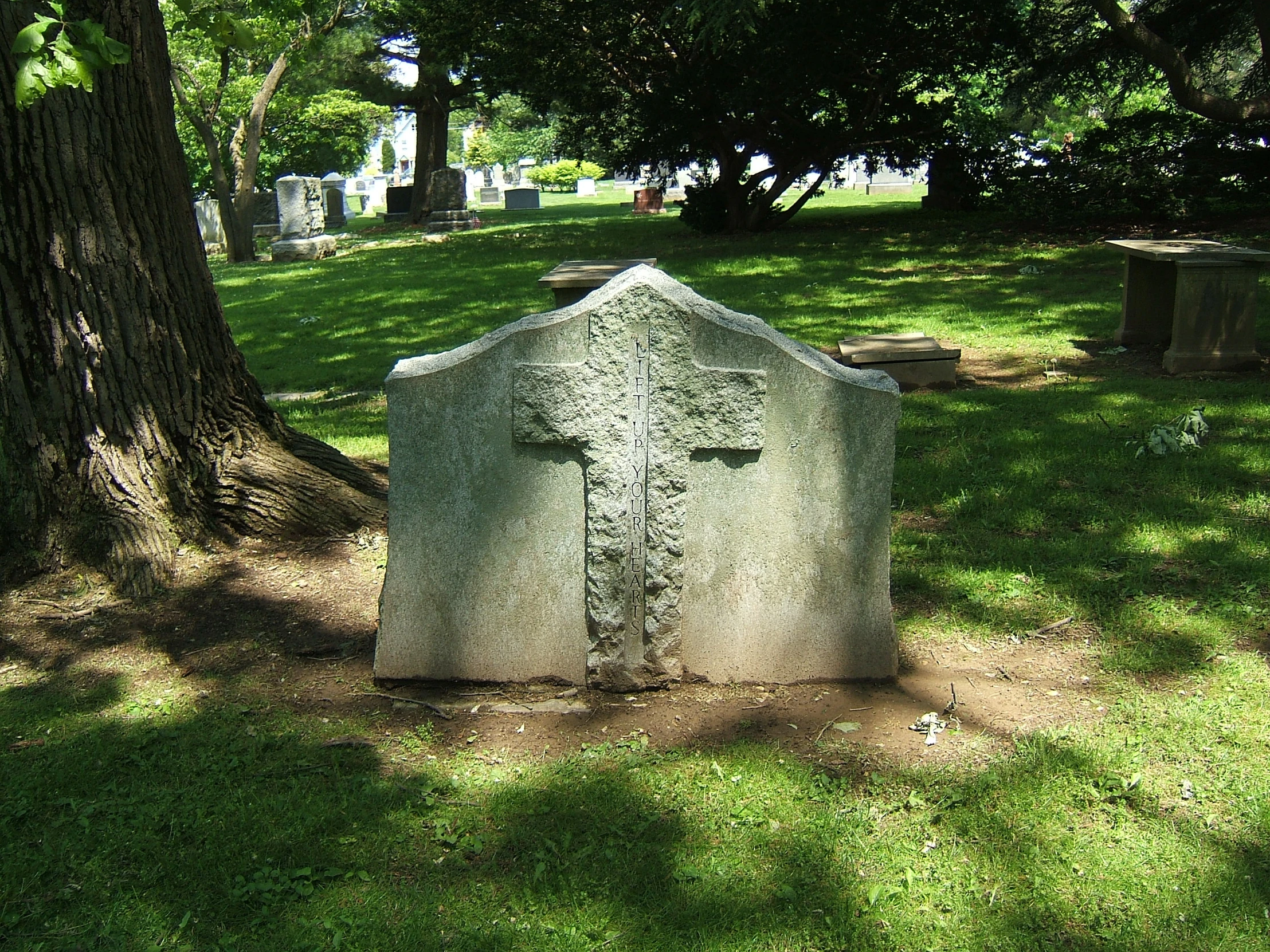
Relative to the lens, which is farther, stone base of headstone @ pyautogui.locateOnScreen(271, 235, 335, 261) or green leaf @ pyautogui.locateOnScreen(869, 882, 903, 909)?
stone base of headstone @ pyautogui.locateOnScreen(271, 235, 335, 261)

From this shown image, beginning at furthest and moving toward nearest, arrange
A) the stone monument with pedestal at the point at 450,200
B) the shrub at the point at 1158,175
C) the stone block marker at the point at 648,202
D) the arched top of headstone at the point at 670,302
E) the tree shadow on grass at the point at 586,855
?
the stone block marker at the point at 648,202 < the stone monument with pedestal at the point at 450,200 < the shrub at the point at 1158,175 < the arched top of headstone at the point at 670,302 < the tree shadow on grass at the point at 586,855

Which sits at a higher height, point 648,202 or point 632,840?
point 648,202

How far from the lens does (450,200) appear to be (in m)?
26.1

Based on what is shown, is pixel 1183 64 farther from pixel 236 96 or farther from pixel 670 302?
pixel 236 96

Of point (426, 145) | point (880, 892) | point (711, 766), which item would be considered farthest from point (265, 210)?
point (880, 892)

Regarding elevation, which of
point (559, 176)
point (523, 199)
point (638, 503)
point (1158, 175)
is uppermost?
point (559, 176)

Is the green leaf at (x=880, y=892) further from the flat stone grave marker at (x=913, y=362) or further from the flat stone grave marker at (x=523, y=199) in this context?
the flat stone grave marker at (x=523, y=199)

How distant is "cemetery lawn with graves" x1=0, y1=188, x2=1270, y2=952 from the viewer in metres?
2.81

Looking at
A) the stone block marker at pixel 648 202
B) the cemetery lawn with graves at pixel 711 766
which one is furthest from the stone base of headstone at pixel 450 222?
the cemetery lawn with graves at pixel 711 766

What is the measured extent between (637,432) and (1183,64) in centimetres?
1293

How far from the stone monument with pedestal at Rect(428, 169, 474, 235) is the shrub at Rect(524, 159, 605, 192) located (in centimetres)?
2438

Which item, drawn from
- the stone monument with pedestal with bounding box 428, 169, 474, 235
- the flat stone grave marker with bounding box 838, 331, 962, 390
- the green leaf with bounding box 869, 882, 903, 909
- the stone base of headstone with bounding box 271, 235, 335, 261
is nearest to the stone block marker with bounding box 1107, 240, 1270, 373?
the flat stone grave marker with bounding box 838, 331, 962, 390

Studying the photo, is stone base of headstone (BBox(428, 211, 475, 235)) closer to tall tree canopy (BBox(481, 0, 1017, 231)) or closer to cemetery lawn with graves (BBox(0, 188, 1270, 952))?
tall tree canopy (BBox(481, 0, 1017, 231))

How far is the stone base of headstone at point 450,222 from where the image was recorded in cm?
2545
